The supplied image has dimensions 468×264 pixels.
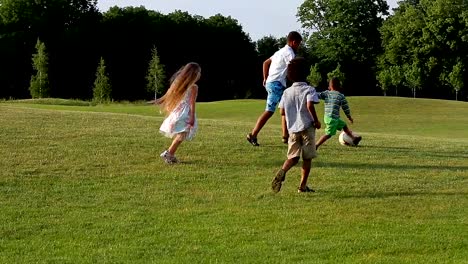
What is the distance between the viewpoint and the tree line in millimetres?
76250

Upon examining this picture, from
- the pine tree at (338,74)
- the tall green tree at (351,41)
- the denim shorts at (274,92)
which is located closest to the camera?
the denim shorts at (274,92)

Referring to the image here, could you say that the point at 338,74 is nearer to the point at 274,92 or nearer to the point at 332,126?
the point at 332,126

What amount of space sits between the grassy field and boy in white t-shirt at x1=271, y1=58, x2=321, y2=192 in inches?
17.7

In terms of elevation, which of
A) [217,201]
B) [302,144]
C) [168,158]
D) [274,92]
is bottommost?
[217,201]

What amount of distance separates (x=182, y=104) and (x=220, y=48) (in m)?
78.4

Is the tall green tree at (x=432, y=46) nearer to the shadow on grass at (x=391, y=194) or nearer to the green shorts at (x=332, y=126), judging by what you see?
the green shorts at (x=332, y=126)

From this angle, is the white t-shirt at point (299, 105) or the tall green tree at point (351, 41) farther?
the tall green tree at point (351, 41)

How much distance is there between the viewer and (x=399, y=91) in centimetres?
8681

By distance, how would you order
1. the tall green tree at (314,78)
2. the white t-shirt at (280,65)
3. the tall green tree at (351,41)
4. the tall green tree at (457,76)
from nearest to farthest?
the white t-shirt at (280,65), the tall green tree at (457,76), the tall green tree at (314,78), the tall green tree at (351,41)

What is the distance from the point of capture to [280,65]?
13.6 meters

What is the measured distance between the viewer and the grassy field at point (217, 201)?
7730mm

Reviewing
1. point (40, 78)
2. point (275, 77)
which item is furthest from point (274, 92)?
point (40, 78)

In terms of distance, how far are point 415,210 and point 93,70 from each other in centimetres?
7204

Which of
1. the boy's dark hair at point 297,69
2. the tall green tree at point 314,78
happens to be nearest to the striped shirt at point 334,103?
the boy's dark hair at point 297,69
